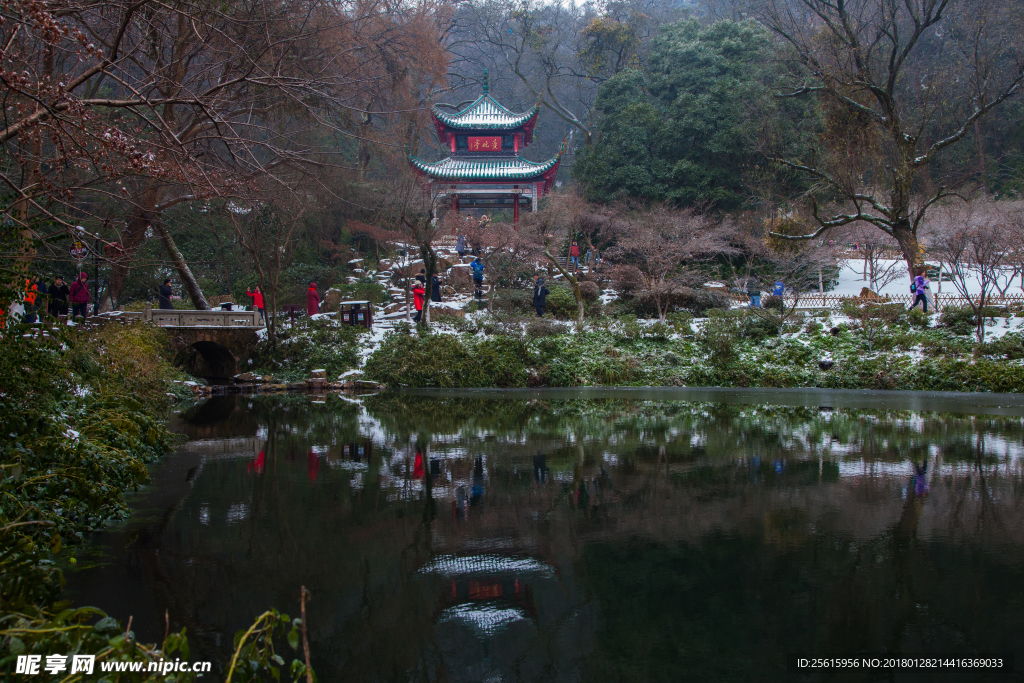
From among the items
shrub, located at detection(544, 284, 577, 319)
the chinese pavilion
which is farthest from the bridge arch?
the chinese pavilion

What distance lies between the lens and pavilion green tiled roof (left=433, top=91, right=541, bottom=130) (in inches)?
1158

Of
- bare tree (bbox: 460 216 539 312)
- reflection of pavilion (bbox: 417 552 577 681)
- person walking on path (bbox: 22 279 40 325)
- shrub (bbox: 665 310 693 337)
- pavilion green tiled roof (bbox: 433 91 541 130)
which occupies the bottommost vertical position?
reflection of pavilion (bbox: 417 552 577 681)

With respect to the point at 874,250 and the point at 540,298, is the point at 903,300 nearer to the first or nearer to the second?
the point at 874,250

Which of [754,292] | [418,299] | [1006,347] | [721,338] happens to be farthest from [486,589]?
[754,292]

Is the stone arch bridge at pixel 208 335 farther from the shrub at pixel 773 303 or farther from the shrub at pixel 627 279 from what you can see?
the shrub at pixel 773 303

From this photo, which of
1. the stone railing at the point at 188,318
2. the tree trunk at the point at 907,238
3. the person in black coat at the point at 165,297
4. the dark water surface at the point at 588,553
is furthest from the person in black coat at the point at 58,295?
the tree trunk at the point at 907,238

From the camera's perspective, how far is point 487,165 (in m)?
29.6

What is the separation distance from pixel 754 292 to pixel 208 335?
17891mm

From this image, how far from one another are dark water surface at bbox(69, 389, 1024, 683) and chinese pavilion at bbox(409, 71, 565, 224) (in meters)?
20.8

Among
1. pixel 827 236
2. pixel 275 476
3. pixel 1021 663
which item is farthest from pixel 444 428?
pixel 827 236

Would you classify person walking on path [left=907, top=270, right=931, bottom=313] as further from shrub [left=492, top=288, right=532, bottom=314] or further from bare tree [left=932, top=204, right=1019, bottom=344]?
shrub [left=492, top=288, right=532, bottom=314]

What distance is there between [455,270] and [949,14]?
24.5 meters

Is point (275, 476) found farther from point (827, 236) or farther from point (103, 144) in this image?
point (827, 236)

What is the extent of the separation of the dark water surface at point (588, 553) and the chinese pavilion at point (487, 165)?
2076cm
